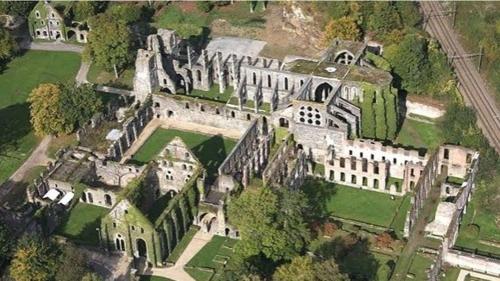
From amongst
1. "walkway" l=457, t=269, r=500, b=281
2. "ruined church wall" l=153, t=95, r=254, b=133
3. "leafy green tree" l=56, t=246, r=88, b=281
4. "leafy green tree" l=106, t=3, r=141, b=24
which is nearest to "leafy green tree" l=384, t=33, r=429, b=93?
"ruined church wall" l=153, t=95, r=254, b=133

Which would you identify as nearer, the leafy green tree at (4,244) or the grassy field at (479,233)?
the leafy green tree at (4,244)

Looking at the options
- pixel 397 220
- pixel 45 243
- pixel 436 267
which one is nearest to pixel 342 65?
pixel 397 220

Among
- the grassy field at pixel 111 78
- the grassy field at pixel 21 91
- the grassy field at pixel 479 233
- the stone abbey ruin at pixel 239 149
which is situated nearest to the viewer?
the grassy field at pixel 479 233

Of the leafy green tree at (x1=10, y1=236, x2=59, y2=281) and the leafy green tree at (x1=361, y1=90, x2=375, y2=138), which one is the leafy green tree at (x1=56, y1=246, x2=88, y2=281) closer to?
the leafy green tree at (x1=10, y1=236, x2=59, y2=281)

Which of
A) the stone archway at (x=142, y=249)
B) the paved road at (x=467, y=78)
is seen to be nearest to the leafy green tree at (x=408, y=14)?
the paved road at (x=467, y=78)

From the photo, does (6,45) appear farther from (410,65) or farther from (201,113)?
(410,65)

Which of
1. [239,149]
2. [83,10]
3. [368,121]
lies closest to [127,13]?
[83,10]

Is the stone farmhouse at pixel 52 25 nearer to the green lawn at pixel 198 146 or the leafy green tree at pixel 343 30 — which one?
the green lawn at pixel 198 146
